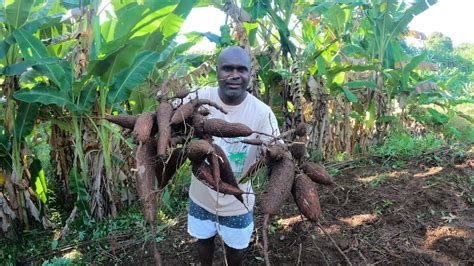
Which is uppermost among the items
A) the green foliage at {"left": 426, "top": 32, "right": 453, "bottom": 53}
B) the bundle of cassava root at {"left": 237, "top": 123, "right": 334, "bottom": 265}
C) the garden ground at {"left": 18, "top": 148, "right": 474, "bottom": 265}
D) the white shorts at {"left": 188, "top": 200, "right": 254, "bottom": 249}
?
the green foliage at {"left": 426, "top": 32, "right": 453, "bottom": 53}

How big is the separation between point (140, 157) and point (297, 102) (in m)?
2.73

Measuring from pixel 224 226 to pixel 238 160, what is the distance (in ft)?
1.44

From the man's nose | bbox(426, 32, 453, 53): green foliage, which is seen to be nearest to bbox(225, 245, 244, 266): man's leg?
the man's nose

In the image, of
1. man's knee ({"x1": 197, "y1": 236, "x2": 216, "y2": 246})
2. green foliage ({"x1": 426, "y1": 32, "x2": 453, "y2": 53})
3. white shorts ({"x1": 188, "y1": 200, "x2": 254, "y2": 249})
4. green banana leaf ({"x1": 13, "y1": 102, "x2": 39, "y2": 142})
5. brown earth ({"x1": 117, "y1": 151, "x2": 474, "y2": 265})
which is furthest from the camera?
green foliage ({"x1": 426, "y1": 32, "x2": 453, "y2": 53})

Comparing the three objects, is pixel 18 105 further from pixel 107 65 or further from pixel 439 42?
pixel 439 42

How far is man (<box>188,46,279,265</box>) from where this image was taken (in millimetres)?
1977

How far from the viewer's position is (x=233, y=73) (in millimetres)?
1961

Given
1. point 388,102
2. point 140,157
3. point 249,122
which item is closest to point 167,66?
point 249,122

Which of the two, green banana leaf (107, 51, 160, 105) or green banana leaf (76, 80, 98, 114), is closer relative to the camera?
green banana leaf (107, 51, 160, 105)

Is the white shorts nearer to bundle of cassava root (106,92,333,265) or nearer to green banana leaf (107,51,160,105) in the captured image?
bundle of cassava root (106,92,333,265)

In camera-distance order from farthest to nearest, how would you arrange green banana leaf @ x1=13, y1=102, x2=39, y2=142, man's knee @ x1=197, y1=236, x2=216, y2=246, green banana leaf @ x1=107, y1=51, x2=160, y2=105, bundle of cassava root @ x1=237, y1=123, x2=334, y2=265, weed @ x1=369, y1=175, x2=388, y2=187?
weed @ x1=369, y1=175, x2=388, y2=187 < green banana leaf @ x1=13, y1=102, x2=39, y2=142 < green banana leaf @ x1=107, y1=51, x2=160, y2=105 < man's knee @ x1=197, y1=236, x2=216, y2=246 < bundle of cassava root @ x1=237, y1=123, x2=334, y2=265

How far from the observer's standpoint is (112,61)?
299 cm

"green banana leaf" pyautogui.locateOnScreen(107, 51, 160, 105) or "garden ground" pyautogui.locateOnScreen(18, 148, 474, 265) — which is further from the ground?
"green banana leaf" pyautogui.locateOnScreen(107, 51, 160, 105)

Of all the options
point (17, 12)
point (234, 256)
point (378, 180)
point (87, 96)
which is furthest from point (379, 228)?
point (17, 12)
